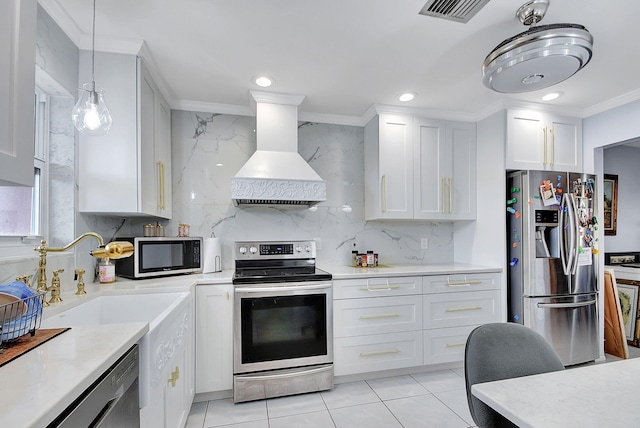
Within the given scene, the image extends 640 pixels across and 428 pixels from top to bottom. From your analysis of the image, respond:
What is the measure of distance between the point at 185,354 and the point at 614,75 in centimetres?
363

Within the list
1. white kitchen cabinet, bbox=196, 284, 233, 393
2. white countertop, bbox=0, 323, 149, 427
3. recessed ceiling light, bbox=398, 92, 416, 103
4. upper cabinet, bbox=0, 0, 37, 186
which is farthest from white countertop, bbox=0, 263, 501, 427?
recessed ceiling light, bbox=398, 92, 416, 103

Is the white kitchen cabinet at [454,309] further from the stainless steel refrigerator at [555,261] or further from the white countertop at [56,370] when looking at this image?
the white countertop at [56,370]

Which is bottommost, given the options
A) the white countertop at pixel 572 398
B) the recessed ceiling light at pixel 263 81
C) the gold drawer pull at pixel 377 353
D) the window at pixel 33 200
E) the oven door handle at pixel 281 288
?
the gold drawer pull at pixel 377 353

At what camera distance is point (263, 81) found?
238cm

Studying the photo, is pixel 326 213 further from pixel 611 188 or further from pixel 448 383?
pixel 611 188

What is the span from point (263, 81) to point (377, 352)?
2349 millimetres

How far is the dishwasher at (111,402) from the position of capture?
0.72 m

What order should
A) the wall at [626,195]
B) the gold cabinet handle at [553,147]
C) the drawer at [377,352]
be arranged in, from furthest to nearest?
the wall at [626,195] < the gold cabinet handle at [553,147] < the drawer at [377,352]

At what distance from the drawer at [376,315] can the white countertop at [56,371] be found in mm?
1612

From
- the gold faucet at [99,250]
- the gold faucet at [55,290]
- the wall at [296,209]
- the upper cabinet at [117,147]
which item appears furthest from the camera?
the wall at [296,209]

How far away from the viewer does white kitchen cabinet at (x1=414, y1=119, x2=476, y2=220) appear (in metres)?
2.98

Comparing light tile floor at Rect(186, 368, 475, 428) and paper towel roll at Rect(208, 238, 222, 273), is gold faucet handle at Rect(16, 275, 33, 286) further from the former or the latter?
light tile floor at Rect(186, 368, 475, 428)

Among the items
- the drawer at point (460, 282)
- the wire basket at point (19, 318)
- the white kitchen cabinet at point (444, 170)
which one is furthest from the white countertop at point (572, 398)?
the white kitchen cabinet at point (444, 170)

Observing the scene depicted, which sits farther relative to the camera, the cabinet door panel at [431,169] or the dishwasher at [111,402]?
the cabinet door panel at [431,169]
